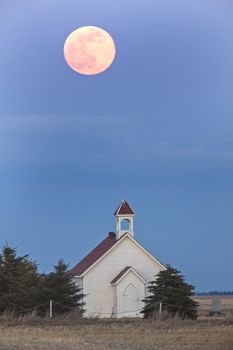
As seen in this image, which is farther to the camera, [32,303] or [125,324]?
[32,303]

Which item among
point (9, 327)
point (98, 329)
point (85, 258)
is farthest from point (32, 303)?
point (85, 258)

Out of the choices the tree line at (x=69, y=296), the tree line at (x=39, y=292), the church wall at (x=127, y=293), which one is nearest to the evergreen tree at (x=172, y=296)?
the tree line at (x=69, y=296)

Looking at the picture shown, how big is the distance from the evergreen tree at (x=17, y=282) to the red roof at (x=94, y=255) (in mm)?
5950

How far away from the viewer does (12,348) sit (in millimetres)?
22359

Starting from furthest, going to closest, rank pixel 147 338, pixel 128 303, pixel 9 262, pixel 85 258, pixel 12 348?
pixel 85 258 → pixel 128 303 → pixel 9 262 → pixel 147 338 → pixel 12 348

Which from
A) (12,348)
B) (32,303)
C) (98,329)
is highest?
(32,303)

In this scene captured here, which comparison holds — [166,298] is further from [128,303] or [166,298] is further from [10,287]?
[128,303]

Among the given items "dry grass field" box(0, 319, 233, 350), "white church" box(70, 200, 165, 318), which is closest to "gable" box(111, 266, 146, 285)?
"white church" box(70, 200, 165, 318)

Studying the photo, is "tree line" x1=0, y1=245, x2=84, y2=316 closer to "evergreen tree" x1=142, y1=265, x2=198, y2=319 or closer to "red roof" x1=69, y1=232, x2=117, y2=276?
"evergreen tree" x1=142, y1=265, x2=198, y2=319

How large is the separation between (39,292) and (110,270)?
49.3 ft

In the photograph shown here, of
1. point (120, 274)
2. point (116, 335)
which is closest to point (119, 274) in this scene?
point (120, 274)

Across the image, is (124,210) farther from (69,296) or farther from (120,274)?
(69,296)

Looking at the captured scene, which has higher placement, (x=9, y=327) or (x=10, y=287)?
(x=10, y=287)

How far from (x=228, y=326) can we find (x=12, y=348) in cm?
1266
